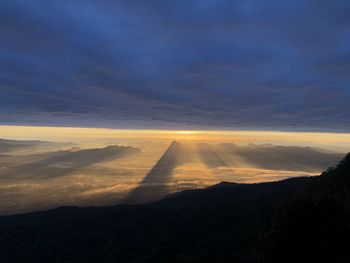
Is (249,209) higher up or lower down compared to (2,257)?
higher up

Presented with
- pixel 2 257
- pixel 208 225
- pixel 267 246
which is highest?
pixel 267 246

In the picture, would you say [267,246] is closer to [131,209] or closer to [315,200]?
[315,200]

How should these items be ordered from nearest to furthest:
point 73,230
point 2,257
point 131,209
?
point 2,257
point 73,230
point 131,209

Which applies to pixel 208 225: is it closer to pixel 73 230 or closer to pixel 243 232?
pixel 243 232

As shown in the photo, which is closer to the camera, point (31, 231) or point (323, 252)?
point (323, 252)

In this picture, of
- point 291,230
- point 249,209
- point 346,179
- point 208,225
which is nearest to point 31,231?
point 208,225

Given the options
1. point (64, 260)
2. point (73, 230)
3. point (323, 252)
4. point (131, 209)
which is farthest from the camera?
point (131, 209)

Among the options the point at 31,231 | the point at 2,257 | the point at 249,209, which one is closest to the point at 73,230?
the point at 31,231
